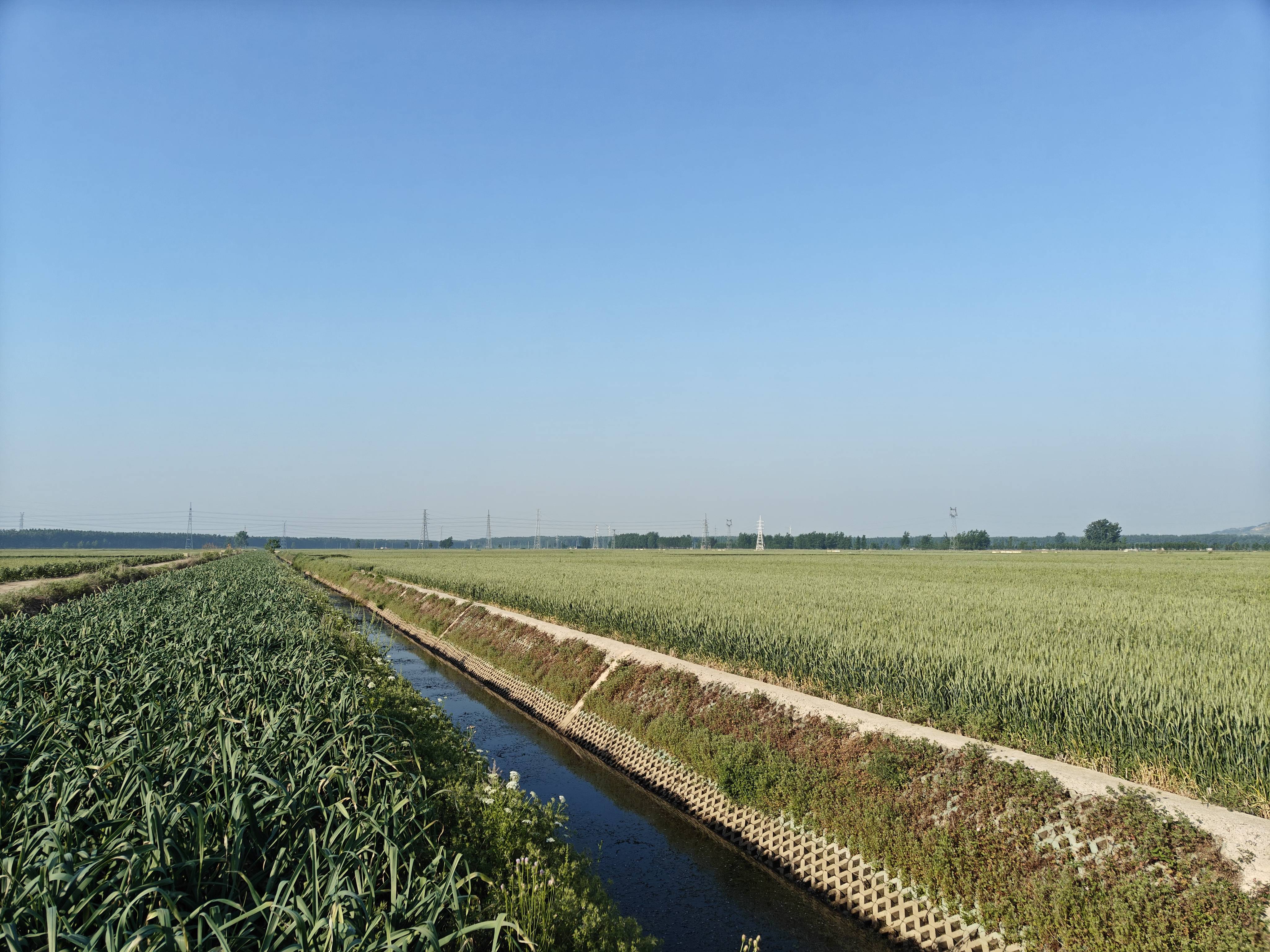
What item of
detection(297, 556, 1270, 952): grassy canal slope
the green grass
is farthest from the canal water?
the green grass

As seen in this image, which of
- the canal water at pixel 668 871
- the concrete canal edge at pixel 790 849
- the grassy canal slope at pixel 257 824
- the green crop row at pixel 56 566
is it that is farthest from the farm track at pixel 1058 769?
the green crop row at pixel 56 566

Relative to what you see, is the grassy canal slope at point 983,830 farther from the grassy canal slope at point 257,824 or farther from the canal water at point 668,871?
the grassy canal slope at point 257,824

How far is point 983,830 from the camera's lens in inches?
→ 293

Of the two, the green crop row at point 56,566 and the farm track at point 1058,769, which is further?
the green crop row at point 56,566

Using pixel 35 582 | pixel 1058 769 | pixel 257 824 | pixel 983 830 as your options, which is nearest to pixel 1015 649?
pixel 1058 769

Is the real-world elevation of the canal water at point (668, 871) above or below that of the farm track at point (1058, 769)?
below

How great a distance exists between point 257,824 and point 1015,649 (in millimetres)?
13133

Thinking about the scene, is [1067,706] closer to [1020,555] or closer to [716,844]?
[716,844]

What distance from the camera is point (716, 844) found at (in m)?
9.86

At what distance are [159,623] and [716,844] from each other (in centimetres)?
1124

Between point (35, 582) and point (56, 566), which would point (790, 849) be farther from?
point (56, 566)

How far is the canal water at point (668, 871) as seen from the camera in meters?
7.51

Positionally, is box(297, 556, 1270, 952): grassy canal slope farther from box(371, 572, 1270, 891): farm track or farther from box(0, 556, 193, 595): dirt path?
box(0, 556, 193, 595): dirt path

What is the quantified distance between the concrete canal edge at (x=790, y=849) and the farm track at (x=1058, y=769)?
170 centimetres
